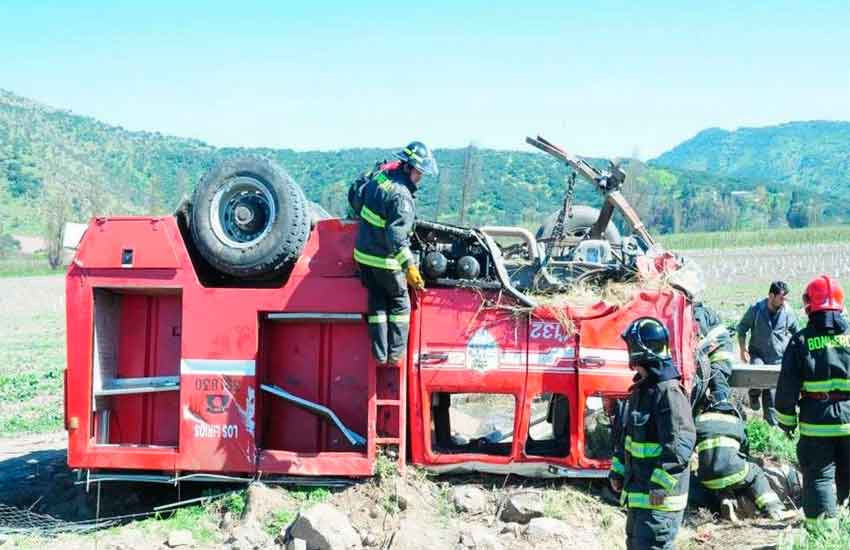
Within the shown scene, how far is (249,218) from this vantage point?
680cm

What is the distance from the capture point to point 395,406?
6.46 metres

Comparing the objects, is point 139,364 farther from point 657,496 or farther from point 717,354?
point 717,354

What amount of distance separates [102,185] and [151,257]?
3472 inches

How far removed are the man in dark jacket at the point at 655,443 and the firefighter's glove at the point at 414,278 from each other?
1.89 metres

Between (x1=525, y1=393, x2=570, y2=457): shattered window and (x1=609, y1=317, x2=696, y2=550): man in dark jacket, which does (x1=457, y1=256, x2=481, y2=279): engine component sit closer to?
(x1=525, y1=393, x2=570, y2=457): shattered window

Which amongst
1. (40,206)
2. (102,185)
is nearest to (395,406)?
(40,206)

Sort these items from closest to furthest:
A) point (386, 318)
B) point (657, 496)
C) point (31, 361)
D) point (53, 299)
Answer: point (657, 496), point (386, 318), point (31, 361), point (53, 299)

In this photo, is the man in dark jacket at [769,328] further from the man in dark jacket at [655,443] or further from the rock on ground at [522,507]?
the man in dark jacket at [655,443]

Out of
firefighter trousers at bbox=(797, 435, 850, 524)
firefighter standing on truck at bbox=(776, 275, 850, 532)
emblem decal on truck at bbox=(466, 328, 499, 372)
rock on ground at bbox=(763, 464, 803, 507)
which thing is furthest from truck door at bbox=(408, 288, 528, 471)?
rock on ground at bbox=(763, 464, 803, 507)

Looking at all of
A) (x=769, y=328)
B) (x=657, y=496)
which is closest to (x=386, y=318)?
(x=657, y=496)

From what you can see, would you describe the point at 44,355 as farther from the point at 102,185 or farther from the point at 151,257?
the point at 102,185

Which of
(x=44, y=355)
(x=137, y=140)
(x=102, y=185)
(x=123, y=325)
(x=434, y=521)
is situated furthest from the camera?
(x=137, y=140)

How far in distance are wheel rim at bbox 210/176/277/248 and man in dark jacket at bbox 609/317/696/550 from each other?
3.19 m

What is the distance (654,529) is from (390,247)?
8.55 feet
